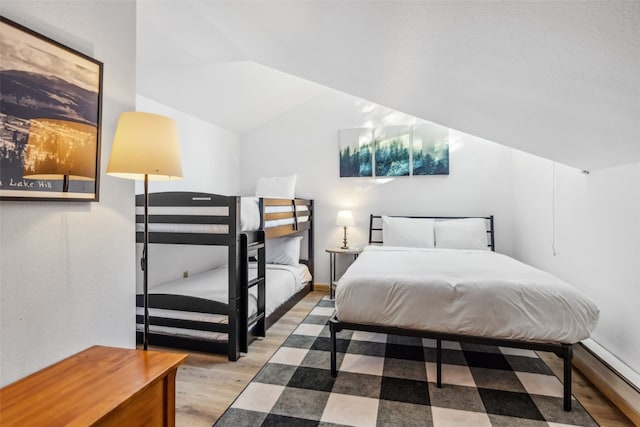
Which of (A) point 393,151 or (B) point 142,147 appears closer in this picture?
(B) point 142,147

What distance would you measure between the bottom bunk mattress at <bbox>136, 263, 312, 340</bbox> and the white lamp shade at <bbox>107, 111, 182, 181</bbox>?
157 centimetres

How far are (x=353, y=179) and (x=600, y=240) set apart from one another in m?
2.76

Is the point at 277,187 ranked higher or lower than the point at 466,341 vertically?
higher

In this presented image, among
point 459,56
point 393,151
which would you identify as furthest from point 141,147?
point 393,151

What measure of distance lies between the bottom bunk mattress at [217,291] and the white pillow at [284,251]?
0.09 m

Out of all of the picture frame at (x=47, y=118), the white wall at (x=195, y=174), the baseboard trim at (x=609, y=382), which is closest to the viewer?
the picture frame at (x=47, y=118)

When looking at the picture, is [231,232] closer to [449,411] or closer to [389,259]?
[389,259]

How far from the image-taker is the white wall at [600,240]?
1.90m

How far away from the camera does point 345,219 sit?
4.10m

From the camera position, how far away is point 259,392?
1.98 metres

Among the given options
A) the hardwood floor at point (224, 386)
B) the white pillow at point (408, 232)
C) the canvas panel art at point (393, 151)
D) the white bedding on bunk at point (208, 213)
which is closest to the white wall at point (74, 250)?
the hardwood floor at point (224, 386)

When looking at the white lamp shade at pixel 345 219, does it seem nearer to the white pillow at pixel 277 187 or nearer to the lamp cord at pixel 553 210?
the white pillow at pixel 277 187

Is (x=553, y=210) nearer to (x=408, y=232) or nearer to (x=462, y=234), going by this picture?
(x=462, y=234)

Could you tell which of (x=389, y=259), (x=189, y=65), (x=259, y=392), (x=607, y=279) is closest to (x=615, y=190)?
(x=607, y=279)
